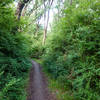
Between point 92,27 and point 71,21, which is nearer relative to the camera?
point 92,27

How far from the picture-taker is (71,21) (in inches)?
239

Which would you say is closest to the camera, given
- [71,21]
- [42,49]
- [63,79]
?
[63,79]

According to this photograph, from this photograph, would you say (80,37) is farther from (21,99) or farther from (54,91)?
(21,99)

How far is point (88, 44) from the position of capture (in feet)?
14.5

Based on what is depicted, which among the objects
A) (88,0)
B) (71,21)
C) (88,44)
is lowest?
(88,44)

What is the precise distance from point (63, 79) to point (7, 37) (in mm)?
4464

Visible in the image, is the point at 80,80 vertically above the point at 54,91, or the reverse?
the point at 80,80

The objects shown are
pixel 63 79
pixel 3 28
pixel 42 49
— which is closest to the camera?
pixel 3 28

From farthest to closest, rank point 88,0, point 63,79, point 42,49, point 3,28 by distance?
point 42,49
point 63,79
point 88,0
point 3,28

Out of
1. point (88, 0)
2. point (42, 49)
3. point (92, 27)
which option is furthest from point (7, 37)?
point (42, 49)

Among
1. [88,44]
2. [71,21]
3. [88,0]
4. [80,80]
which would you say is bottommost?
[80,80]

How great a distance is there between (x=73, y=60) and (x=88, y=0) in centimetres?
395

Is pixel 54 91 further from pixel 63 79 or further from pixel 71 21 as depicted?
pixel 71 21

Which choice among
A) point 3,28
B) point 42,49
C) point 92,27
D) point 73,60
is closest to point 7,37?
point 3,28
